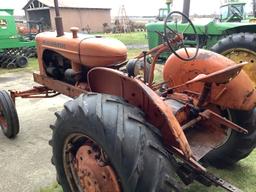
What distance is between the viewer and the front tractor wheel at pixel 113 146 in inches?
66.4

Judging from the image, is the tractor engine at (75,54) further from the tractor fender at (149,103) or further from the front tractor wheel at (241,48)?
the front tractor wheel at (241,48)

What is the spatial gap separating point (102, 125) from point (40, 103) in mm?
3855

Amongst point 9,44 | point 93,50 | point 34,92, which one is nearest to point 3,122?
point 34,92

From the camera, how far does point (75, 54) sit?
11.7 feet

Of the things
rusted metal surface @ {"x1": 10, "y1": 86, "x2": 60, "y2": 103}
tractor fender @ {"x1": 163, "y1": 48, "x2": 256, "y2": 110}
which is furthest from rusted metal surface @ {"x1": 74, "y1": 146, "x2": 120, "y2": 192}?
rusted metal surface @ {"x1": 10, "y1": 86, "x2": 60, "y2": 103}

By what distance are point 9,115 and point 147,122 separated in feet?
8.04

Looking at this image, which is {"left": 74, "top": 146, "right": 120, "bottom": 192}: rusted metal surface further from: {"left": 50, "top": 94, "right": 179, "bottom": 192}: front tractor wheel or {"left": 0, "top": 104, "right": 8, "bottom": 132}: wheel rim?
{"left": 0, "top": 104, "right": 8, "bottom": 132}: wheel rim

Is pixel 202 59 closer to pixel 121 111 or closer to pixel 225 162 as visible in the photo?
pixel 225 162

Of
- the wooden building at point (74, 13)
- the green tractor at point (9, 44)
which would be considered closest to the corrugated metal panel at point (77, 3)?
the wooden building at point (74, 13)

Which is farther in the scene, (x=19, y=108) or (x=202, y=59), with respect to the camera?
(x=19, y=108)

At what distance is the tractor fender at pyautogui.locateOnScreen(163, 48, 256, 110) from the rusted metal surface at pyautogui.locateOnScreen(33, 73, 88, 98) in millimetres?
1149

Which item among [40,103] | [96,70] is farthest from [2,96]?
[96,70]

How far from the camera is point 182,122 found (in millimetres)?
2521

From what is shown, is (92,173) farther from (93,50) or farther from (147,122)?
(93,50)
